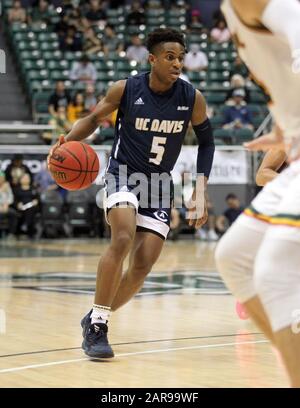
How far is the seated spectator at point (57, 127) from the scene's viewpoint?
18.2 meters

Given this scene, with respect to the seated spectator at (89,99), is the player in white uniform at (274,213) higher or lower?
higher

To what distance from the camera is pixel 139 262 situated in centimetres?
636

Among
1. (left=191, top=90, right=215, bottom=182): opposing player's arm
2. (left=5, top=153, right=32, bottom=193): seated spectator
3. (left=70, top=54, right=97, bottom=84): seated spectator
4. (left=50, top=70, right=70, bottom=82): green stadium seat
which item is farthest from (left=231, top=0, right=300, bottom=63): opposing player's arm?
(left=50, top=70, right=70, bottom=82): green stadium seat

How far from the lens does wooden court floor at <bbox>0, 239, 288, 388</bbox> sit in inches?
205

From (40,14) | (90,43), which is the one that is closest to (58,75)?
(90,43)

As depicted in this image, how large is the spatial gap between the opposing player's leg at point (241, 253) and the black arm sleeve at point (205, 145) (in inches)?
110

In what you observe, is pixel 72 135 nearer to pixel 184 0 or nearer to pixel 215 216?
pixel 215 216

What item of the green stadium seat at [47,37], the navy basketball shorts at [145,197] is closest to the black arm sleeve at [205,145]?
the navy basketball shorts at [145,197]

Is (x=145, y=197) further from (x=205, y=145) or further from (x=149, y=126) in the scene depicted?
(x=205, y=145)

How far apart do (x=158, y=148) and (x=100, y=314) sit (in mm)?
1289

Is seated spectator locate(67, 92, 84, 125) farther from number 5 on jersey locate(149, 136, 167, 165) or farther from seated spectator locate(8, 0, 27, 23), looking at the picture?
number 5 on jersey locate(149, 136, 167, 165)

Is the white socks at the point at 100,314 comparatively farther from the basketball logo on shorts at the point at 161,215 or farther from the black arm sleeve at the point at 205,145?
the black arm sleeve at the point at 205,145

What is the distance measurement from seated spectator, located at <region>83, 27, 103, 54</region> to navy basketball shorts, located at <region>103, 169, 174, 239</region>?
52.5 feet
